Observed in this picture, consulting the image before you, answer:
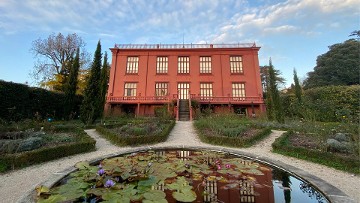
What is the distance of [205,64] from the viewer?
22.7 metres

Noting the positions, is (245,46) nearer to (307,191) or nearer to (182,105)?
(182,105)

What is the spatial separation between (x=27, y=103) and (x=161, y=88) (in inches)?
481

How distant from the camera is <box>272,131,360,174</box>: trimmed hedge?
17.1ft

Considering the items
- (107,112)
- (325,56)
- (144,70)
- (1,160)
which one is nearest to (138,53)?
(144,70)

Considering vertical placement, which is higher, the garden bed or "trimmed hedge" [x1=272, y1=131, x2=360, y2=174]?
the garden bed

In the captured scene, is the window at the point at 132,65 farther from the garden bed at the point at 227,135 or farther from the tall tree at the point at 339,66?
the tall tree at the point at 339,66

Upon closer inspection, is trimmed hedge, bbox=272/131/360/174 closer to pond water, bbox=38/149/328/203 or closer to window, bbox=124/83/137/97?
pond water, bbox=38/149/328/203

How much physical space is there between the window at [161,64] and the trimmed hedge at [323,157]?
1711 centimetres

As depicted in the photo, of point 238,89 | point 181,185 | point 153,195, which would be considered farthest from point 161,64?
point 153,195

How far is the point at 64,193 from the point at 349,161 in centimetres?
681

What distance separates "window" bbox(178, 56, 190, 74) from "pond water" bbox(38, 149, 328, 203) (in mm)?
18896

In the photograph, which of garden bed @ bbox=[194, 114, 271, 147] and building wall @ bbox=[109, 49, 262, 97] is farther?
building wall @ bbox=[109, 49, 262, 97]

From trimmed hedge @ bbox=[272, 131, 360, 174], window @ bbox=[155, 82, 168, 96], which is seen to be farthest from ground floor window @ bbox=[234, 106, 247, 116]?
trimmed hedge @ bbox=[272, 131, 360, 174]

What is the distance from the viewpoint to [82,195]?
103 inches
